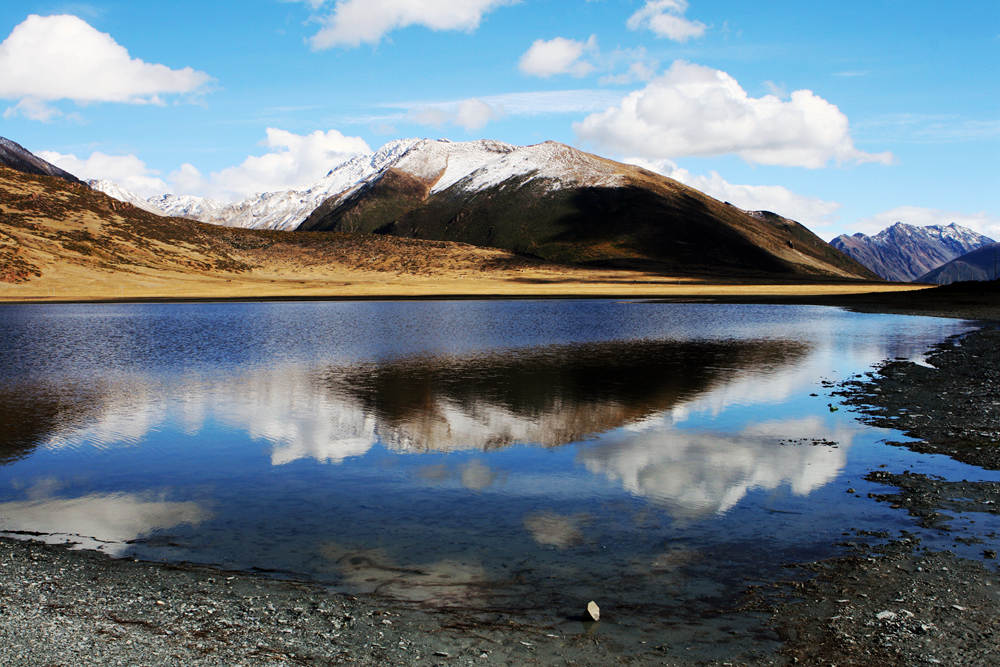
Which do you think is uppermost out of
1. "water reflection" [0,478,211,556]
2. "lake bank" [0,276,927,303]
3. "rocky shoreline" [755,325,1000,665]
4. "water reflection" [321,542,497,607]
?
"lake bank" [0,276,927,303]

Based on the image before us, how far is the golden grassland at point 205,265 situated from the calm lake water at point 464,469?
9187 centimetres

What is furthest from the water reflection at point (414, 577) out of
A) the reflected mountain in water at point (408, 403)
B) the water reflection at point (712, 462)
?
the reflected mountain in water at point (408, 403)

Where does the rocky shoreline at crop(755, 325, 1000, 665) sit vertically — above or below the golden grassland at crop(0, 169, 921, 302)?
below

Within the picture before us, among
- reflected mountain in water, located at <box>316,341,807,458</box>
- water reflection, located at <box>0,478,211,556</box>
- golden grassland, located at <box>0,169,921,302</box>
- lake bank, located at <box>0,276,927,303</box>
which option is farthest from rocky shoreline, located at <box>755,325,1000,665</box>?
golden grassland, located at <box>0,169,921,302</box>

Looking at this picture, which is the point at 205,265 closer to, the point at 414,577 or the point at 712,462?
the point at 712,462

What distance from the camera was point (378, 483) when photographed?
1798 centimetres

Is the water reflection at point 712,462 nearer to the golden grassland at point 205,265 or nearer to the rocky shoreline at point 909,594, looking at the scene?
the rocky shoreline at point 909,594

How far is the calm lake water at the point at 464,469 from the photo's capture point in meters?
12.8

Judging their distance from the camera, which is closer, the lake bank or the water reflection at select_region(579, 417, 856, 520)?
the water reflection at select_region(579, 417, 856, 520)

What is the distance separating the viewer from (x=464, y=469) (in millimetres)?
19344

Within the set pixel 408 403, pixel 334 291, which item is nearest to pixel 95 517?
pixel 408 403

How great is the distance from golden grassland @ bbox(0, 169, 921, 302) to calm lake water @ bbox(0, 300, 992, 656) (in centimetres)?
9187

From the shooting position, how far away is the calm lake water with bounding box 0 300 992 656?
12758 mm

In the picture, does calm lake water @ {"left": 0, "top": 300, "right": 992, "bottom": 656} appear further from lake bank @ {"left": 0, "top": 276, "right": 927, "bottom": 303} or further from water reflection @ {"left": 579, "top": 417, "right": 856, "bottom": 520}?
lake bank @ {"left": 0, "top": 276, "right": 927, "bottom": 303}
